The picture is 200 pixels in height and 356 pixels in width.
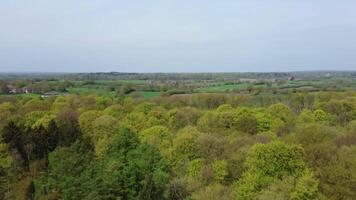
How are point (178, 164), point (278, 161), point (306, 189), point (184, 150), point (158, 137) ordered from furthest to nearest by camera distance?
1. point (158, 137)
2. point (184, 150)
3. point (178, 164)
4. point (278, 161)
5. point (306, 189)

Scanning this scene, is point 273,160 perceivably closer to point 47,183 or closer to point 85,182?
point 85,182

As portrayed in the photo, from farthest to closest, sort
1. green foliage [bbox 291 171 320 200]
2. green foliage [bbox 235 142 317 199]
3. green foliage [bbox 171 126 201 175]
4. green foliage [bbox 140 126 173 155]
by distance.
Result: green foliage [bbox 140 126 173 155] → green foliage [bbox 171 126 201 175] → green foliage [bbox 235 142 317 199] → green foliage [bbox 291 171 320 200]

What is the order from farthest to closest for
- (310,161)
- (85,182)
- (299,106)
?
(299,106)
(310,161)
(85,182)

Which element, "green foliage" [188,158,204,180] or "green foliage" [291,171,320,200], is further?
"green foliage" [188,158,204,180]

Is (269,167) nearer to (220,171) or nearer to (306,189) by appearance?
(220,171)

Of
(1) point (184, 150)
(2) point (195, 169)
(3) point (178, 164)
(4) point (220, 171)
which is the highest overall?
(1) point (184, 150)

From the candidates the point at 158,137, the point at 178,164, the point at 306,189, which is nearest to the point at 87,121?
the point at 158,137

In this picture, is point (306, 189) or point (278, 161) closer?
point (306, 189)

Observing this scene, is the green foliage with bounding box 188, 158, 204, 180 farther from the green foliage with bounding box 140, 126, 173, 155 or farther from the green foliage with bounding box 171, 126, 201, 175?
the green foliage with bounding box 140, 126, 173, 155

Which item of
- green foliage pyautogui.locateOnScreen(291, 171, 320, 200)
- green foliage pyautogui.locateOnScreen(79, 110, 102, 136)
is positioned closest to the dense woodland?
green foliage pyautogui.locateOnScreen(291, 171, 320, 200)

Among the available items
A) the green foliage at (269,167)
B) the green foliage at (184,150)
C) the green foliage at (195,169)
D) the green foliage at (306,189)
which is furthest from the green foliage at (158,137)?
the green foliage at (306,189)

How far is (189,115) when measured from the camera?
69000 mm

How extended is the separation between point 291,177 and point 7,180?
85.4 feet

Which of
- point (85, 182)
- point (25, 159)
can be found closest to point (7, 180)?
point (25, 159)
